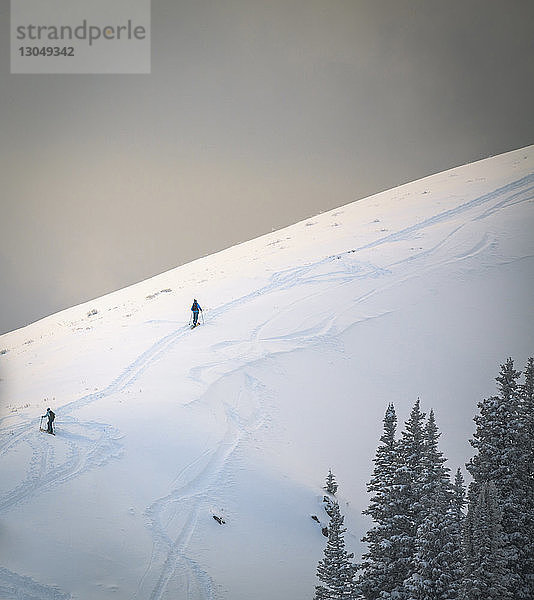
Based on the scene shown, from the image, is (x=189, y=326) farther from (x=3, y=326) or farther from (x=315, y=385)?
(x=3, y=326)

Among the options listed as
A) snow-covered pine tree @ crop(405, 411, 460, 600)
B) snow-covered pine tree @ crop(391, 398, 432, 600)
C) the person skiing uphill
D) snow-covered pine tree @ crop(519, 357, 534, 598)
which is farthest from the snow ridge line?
snow-covered pine tree @ crop(405, 411, 460, 600)

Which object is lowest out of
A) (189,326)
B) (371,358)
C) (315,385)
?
(315,385)

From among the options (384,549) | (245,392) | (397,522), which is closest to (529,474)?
(397,522)

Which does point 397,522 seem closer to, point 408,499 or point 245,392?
point 408,499

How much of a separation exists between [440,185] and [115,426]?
39326mm

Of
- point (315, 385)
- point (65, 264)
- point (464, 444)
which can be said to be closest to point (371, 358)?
point (315, 385)

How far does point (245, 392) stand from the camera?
23.8m

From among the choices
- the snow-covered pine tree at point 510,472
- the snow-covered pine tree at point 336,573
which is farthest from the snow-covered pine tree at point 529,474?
the snow-covered pine tree at point 336,573

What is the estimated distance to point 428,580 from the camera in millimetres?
11445

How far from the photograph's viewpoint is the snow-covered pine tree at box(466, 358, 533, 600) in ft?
43.3

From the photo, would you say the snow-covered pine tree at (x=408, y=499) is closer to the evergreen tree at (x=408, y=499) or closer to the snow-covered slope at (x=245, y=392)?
the evergreen tree at (x=408, y=499)

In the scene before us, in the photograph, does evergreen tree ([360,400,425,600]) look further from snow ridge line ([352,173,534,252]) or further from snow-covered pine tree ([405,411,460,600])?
snow ridge line ([352,173,534,252])

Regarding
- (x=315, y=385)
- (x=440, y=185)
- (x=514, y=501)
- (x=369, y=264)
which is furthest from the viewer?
(x=440, y=185)

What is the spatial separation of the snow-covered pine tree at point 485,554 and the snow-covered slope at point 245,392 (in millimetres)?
5471
